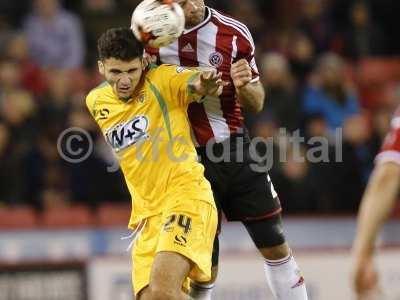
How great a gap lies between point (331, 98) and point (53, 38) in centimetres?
314

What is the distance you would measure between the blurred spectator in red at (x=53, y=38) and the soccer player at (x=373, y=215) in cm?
843

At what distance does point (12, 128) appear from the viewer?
11008mm

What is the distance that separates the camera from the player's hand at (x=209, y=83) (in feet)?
20.5

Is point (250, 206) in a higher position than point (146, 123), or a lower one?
lower

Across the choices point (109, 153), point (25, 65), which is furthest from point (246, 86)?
point (25, 65)

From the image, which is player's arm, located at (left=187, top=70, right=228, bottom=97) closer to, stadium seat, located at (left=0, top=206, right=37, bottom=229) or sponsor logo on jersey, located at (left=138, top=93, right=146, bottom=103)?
sponsor logo on jersey, located at (left=138, top=93, right=146, bottom=103)

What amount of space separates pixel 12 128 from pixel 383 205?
7.10 metres

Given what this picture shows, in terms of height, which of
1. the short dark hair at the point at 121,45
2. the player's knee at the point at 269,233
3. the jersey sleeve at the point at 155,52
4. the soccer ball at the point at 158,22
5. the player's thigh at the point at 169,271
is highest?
the soccer ball at the point at 158,22

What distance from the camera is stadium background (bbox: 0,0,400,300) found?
31.8 feet

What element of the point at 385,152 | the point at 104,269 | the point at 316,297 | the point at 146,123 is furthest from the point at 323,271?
the point at 385,152

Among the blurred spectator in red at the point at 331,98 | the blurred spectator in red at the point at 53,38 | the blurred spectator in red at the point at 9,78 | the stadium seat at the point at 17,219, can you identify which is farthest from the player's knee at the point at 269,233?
the blurred spectator in red at the point at 53,38

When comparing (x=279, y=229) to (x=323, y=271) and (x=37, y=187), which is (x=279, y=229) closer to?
(x=323, y=271)

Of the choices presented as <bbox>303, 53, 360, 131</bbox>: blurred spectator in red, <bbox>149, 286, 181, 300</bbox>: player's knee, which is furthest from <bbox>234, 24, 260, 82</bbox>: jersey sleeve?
<bbox>303, 53, 360, 131</bbox>: blurred spectator in red

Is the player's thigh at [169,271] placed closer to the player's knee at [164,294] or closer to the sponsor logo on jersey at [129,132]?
the player's knee at [164,294]
